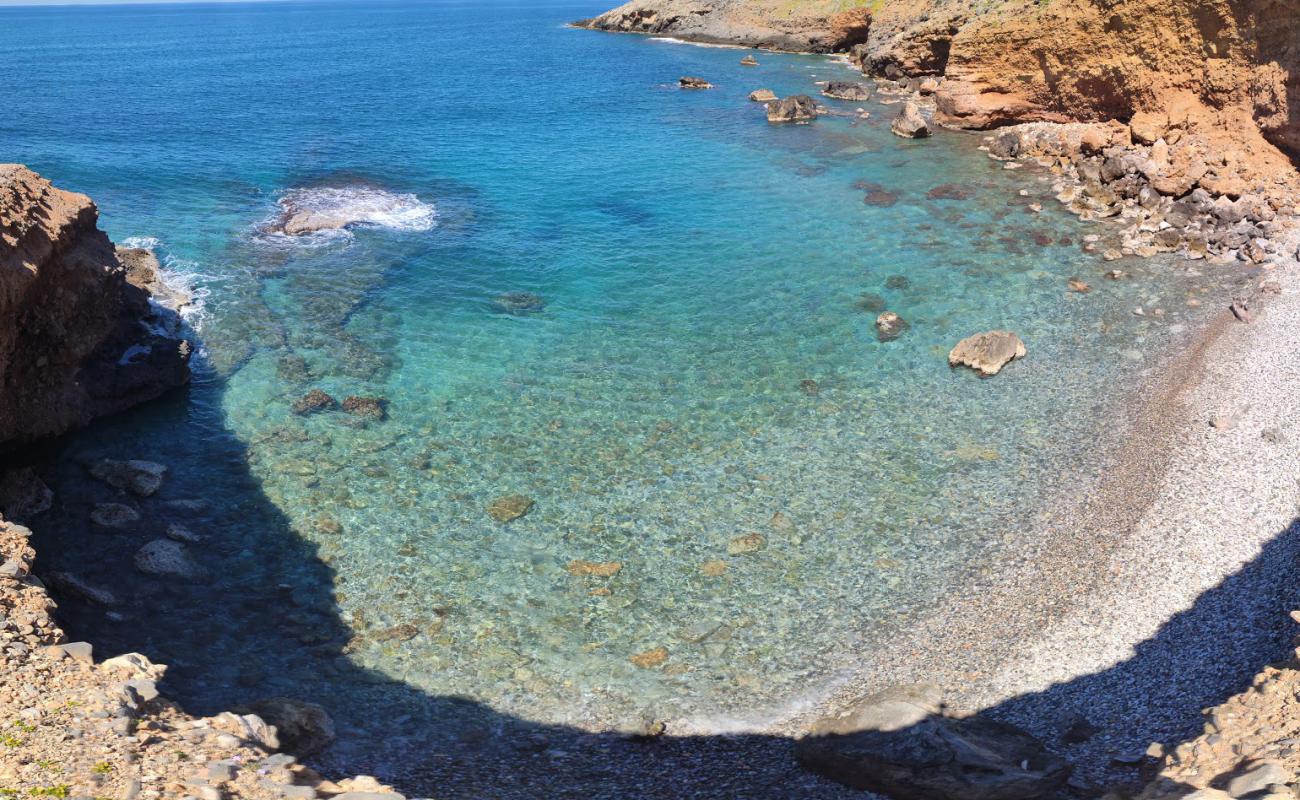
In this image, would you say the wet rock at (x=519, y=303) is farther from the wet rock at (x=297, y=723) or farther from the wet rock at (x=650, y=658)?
the wet rock at (x=297, y=723)

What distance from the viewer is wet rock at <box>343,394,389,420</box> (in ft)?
92.7

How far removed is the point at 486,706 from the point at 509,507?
6871mm

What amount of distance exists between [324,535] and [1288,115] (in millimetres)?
44090

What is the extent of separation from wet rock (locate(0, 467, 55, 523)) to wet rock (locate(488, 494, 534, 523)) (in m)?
11.6

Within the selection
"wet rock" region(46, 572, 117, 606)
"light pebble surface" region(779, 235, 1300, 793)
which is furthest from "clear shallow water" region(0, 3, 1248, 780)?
"light pebble surface" region(779, 235, 1300, 793)

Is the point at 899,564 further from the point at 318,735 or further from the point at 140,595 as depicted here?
the point at 140,595

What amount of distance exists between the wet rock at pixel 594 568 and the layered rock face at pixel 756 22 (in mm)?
85140

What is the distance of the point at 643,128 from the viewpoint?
2621 inches

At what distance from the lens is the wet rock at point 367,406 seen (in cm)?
2827

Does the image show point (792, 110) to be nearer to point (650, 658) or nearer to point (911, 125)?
point (911, 125)

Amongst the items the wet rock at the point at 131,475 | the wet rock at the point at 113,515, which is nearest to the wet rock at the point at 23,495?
the wet rock at the point at 113,515

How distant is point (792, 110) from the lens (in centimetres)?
6662

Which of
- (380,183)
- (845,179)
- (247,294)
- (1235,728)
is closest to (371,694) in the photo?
(1235,728)

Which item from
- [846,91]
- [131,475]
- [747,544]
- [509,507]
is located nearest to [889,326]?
[747,544]
